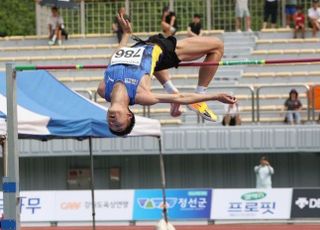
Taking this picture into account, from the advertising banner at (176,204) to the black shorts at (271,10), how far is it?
22.6ft

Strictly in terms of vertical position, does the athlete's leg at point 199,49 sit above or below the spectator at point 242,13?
above

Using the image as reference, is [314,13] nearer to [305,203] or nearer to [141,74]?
[305,203]

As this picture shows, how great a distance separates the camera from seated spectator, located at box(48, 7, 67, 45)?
28141 mm

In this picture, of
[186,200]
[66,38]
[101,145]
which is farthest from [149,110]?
[66,38]

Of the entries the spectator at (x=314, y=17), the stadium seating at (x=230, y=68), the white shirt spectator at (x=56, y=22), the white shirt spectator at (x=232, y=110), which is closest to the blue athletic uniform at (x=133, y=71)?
the stadium seating at (x=230, y=68)

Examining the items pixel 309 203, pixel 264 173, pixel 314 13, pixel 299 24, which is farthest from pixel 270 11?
pixel 309 203

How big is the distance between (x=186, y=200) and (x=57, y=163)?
4.28 metres

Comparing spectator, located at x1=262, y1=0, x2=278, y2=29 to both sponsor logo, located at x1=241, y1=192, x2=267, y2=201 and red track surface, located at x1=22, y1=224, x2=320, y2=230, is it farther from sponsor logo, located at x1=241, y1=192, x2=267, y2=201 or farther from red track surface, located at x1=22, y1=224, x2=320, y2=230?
red track surface, located at x1=22, y1=224, x2=320, y2=230

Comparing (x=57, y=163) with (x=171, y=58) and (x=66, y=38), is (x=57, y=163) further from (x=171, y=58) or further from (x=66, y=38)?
(x=171, y=58)

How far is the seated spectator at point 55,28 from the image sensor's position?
92.3 ft

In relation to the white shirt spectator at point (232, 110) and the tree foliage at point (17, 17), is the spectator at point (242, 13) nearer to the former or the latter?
the white shirt spectator at point (232, 110)

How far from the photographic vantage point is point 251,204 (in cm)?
2220

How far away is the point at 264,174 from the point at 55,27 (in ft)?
23.9

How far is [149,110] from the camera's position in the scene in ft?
80.4
